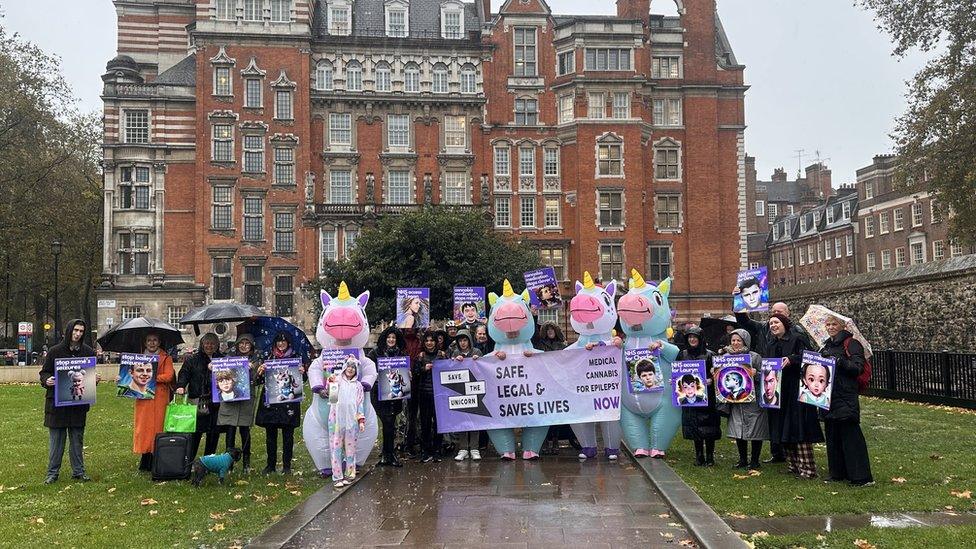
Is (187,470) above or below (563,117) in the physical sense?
below

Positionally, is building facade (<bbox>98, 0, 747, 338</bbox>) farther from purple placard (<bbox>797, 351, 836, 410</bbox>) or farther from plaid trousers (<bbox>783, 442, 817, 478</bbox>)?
purple placard (<bbox>797, 351, 836, 410</bbox>)

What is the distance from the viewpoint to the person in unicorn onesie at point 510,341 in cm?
1266

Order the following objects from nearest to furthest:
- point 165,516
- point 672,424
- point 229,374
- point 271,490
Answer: point 165,516
point 271,490
point 229,374
point 672,424

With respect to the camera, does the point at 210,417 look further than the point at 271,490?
Yes

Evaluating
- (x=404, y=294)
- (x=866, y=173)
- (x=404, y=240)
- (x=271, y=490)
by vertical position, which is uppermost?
(x=866, y=173)

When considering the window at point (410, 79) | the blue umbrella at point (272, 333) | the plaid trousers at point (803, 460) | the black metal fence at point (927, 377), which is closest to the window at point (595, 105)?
the window at point (410, 79)

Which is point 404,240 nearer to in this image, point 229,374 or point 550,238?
point 550,238

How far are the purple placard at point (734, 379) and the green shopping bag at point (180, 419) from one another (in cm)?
719

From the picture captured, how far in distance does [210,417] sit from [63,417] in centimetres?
187

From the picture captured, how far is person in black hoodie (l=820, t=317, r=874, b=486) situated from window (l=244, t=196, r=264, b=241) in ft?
132

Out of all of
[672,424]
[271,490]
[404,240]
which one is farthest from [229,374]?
[404,240]

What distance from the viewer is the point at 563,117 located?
48.4 meters

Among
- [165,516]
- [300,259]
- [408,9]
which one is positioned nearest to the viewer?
[165,516]

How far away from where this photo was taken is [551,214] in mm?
48438
